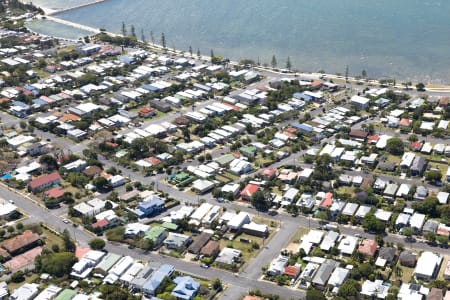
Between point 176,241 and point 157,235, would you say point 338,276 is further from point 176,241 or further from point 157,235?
point 157,235

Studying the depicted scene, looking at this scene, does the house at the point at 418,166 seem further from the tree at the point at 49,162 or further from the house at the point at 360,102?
the tree at the point at 49,162

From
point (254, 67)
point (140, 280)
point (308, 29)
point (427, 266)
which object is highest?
point (308, 29)

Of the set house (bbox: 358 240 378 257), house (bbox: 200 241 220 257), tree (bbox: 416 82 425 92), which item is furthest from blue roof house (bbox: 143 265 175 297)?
tree (bbox: 416 82 425 92)

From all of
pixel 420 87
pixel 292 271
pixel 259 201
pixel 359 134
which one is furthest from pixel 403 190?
pixel 420 87

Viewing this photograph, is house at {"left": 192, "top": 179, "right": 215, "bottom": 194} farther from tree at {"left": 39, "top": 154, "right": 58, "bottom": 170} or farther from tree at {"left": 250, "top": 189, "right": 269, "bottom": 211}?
tree at {"left": 39, "top": 154, "right": 58, "bottom": 170}

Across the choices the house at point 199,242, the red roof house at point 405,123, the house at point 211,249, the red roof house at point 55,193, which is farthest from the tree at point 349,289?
the red roof house at point 405,123

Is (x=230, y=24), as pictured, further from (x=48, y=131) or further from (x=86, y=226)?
(x=86, y=226)

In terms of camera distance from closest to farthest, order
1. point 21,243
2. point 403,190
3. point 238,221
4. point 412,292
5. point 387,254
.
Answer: point 412,292
point 387,254
point 21,243
point 238,221
point 403,190

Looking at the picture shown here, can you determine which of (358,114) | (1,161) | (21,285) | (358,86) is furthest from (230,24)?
(21,285)
